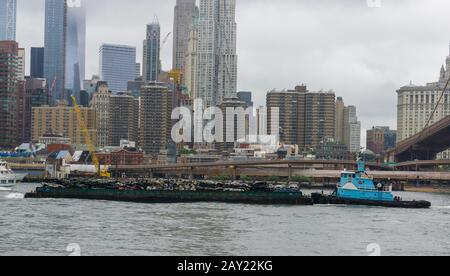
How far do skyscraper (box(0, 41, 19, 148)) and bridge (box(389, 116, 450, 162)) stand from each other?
84.4 meters

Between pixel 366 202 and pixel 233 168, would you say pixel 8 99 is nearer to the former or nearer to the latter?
pixel 233 168

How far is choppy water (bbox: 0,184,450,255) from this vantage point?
1212 inches

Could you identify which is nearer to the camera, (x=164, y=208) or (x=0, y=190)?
(x=164, y=208)

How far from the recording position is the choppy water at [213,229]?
1212 inches

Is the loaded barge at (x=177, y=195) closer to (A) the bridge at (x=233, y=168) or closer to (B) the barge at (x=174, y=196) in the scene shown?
(B) the barge at (x=174, y=196)

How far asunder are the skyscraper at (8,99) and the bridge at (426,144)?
84.4 metres

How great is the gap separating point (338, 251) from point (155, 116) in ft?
506

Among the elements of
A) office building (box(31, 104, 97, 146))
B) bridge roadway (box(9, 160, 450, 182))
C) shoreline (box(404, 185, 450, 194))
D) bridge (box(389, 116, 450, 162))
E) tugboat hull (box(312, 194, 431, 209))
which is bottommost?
shoreline (box(404, 185, 450, 194))

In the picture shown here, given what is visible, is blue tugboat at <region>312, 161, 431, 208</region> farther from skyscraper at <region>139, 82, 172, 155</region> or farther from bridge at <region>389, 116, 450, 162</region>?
skyscraper at <region>139, 82, 172, 155</region>

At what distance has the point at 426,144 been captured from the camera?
399 ft

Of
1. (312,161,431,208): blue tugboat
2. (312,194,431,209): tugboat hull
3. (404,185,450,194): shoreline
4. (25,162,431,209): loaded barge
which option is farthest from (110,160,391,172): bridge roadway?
(312,194,431,209): tugboat hull
